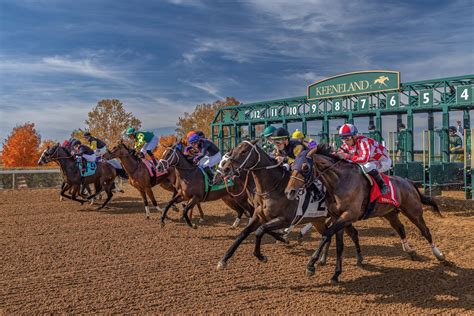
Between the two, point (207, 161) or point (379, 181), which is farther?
point (207, 161)

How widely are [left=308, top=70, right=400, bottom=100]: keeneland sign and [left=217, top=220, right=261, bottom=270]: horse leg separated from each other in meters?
13.4

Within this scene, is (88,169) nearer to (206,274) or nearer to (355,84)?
(206,274)

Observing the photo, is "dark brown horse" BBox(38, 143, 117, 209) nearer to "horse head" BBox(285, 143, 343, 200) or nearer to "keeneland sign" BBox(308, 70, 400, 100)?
"horse head" BBox(285, 143, 343, 200)

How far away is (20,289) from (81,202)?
318 inches

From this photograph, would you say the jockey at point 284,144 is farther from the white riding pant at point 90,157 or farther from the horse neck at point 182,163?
the white riding pant at point 90,157

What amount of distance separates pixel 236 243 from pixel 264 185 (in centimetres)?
85

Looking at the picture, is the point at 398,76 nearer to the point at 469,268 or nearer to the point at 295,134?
the point at 295,134

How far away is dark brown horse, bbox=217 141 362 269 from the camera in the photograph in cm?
536

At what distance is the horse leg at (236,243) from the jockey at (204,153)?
338 centimetres

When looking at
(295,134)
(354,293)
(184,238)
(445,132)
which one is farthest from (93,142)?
(445,132)

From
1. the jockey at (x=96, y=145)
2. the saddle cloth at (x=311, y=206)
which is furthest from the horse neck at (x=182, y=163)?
the jockey at (x=96, y=145)

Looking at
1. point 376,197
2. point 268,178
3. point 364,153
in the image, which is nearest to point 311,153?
point 268,178

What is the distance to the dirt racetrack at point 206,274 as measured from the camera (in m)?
4.31

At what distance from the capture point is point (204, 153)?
8.64 m
